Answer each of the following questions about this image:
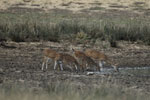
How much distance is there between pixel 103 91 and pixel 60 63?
6.04 meters

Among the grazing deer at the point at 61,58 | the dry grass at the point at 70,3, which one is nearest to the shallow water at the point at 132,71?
the grazing deer at the point at 61,58

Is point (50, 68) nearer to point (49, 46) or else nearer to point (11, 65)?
point (11, 65)

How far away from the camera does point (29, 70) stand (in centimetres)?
1605

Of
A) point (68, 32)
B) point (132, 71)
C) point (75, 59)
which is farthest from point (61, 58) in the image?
point (68, 32)

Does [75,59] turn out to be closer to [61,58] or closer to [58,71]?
[61,58]

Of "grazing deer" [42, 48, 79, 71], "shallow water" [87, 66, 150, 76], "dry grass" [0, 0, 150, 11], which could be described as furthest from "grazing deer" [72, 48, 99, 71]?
"dry grass" [0, 0, 150, 11]

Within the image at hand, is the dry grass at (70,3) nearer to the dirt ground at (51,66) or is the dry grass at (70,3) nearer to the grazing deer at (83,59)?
the dirt ground at (51,66)

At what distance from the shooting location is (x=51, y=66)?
58.0ft

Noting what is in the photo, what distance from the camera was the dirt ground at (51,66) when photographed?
46.1ft

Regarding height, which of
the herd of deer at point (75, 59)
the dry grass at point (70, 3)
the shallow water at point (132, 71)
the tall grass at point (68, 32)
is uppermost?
the herd of deer at point (75, 59)

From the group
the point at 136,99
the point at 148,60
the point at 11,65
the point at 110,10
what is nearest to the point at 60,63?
the point at 11,65

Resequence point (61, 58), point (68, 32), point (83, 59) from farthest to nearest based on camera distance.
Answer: point (68, 32)
point (83, 59)
point (61, 58)

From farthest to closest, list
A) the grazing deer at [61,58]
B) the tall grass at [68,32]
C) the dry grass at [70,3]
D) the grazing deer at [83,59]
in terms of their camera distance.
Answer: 1. the dry grass at [70,3]
2. the tall grass at [68,32]
3. the grazing deer at [83,59]
4. the grazing deer at [61,58]

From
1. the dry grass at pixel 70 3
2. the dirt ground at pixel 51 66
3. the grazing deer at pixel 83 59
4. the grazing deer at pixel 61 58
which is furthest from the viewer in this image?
the dry grass at pixel 70 3
